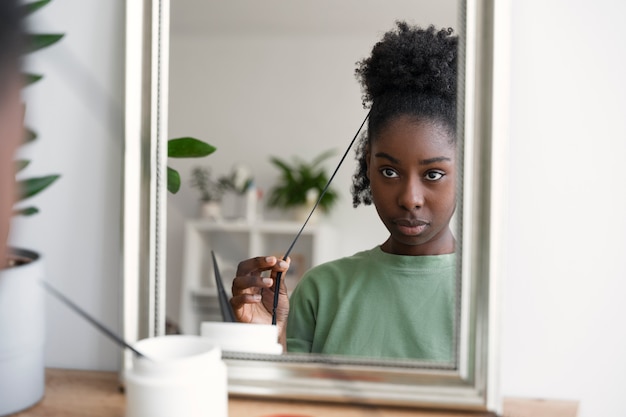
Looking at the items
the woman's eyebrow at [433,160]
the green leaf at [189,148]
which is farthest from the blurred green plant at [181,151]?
the woman's eyebrow at [433,160]

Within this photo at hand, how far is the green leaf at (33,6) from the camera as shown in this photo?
0.64 metres

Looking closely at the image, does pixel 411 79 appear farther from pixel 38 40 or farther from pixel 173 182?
pixel 38 40

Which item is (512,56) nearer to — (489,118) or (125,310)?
(489,118)

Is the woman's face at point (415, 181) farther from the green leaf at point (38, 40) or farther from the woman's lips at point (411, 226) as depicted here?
the green leaf at point (38, 40)

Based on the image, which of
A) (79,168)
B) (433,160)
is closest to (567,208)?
(433,160)

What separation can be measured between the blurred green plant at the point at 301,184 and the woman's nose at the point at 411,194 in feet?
0.21

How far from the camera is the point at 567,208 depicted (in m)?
0.60

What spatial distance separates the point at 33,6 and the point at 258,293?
0.38 m

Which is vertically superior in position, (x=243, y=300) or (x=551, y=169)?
(x=551, y=169)

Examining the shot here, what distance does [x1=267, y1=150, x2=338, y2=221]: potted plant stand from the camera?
59cm

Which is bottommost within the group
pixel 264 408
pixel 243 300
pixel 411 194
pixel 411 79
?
pixel 264 408

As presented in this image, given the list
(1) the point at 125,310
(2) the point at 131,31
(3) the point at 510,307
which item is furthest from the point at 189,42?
(3) the point at 510,307

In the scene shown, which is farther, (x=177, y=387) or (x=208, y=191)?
(x=208, y=191)

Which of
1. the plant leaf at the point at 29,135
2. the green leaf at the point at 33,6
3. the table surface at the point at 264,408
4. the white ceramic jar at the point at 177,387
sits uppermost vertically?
the green leaf at the point at 33,6
